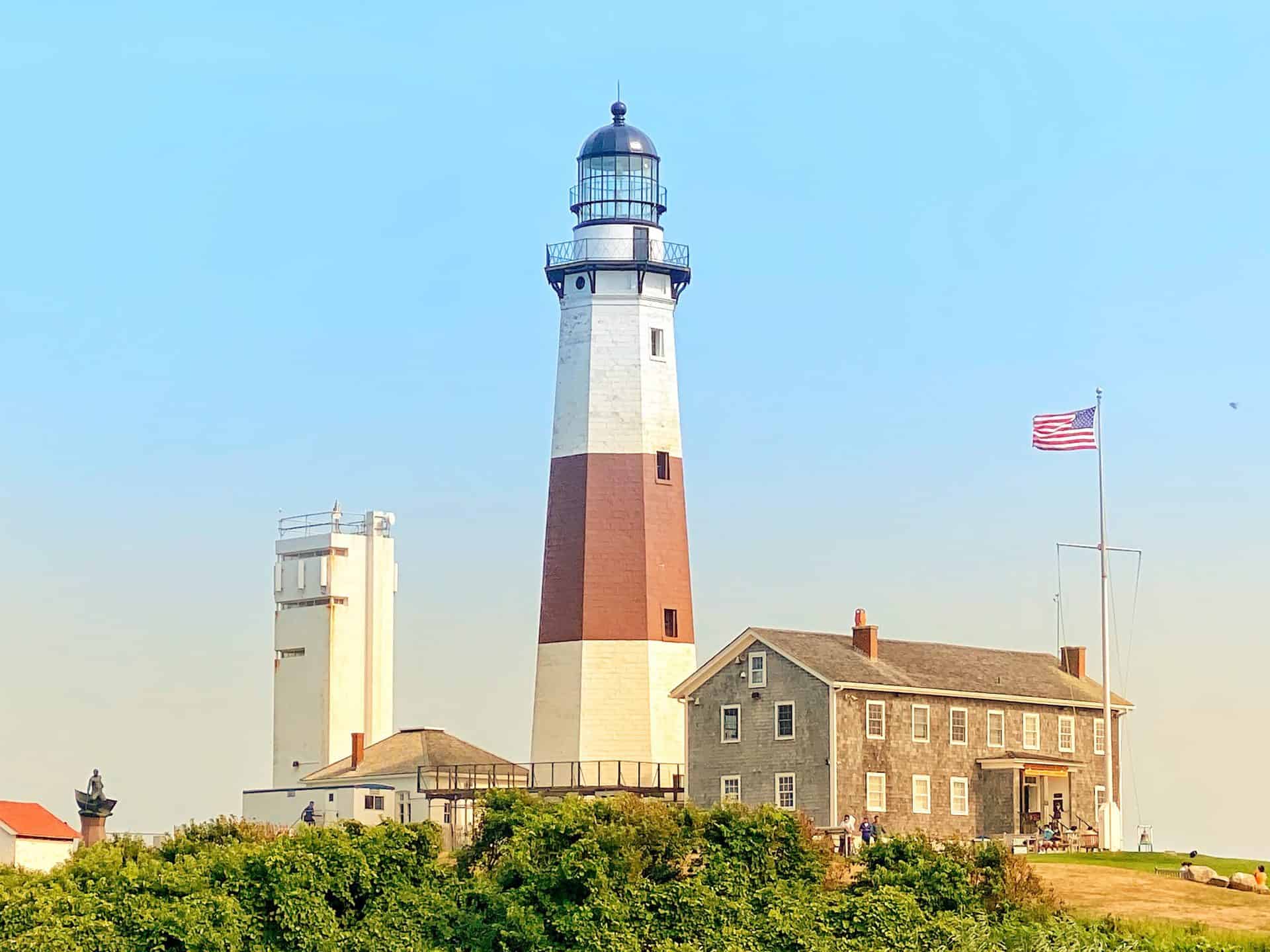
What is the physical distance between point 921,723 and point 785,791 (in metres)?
3.78

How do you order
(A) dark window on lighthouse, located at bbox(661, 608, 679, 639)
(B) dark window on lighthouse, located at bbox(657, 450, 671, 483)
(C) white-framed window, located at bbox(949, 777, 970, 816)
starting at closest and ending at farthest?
(C) white-framed window, located at bbox(949, 777, 970, 816) < (A) dark window on lighthouse, located at bbox(661, 608, 679, 639) < (B) dark window on lighthouse, located at bbox(657, 450, 671, 483)

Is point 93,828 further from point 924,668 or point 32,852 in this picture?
point 924,668

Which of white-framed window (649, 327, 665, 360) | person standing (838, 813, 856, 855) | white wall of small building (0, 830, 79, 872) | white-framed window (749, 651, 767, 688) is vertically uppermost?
white-framed window (649, 327, 665, 360)

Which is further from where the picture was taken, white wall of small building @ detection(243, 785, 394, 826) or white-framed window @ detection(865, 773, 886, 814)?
white wall of small building @ detection(243, 785, 394, 826)

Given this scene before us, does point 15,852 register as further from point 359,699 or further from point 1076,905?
point 1076,905

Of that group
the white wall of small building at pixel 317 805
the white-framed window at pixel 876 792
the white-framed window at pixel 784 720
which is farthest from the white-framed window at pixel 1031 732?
the white wall of small building at pixel 317 805

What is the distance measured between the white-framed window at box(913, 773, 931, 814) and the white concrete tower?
2292 centimetres

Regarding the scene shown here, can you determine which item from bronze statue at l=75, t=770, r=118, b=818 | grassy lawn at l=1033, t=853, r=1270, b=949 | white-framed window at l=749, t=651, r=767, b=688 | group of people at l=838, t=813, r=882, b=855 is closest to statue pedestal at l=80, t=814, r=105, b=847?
bronze statue at l=75, t=770, r=118, b=818

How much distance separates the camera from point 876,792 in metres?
59.2

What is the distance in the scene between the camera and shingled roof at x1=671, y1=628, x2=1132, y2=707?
6000 centimetres

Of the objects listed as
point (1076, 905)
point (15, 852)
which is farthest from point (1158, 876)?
point (15, 852)

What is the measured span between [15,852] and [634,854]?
1882cm

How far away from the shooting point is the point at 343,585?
78.5 meters

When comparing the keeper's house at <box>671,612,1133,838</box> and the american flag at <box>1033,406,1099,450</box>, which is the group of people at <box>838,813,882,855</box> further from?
the american flag at <box>1033,406,1099,450</box>
